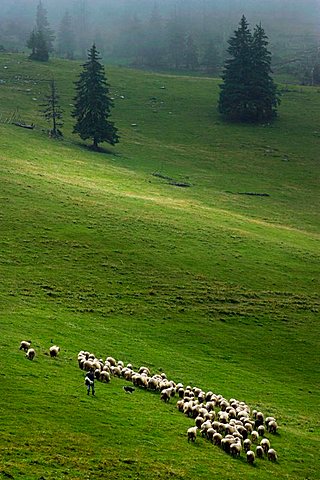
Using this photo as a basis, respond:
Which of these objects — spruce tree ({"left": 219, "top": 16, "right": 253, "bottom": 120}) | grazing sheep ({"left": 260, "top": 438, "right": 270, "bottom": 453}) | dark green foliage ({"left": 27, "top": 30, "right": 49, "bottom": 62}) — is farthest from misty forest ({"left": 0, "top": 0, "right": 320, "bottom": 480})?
dark green foliage ({"left": 27, "top": 30, "right": 49, "bottom": 62})

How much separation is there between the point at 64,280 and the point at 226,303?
1155 centimetres

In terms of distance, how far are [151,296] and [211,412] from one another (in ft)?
59.6

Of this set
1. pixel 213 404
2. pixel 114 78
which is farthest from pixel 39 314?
pixel 114 78

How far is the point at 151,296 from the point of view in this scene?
46.2m

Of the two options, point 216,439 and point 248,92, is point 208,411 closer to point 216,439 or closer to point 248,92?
point 216,439

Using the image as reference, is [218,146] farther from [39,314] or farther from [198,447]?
[198,447]

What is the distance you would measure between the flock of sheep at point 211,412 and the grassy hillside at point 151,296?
0.54 m

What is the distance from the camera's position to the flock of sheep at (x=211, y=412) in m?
26.6

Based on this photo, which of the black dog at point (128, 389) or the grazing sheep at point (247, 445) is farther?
the black dog at point (128, 389)

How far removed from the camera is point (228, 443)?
26.1 m

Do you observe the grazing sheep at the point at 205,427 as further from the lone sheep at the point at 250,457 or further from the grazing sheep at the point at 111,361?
the grazing sheep at the point at 111,361

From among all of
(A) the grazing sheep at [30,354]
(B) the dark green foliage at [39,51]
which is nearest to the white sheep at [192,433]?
(A) the grazing sheep at [30,354]

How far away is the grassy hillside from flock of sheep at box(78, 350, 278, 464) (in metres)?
0.54

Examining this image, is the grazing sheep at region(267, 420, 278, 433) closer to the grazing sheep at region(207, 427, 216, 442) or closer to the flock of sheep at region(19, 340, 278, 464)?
the flock of sheep at region(19, 340, 278, 464)
